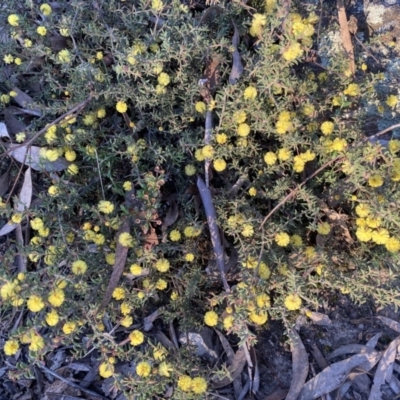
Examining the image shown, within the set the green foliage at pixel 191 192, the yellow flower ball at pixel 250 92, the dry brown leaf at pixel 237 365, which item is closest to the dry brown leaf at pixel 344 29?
the green foliage at pixel 191 192

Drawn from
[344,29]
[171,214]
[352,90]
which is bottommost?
[171,214]

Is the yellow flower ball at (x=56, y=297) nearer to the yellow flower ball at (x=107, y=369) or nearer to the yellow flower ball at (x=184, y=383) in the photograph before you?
the yellow flower ball at (x=107, y=369)

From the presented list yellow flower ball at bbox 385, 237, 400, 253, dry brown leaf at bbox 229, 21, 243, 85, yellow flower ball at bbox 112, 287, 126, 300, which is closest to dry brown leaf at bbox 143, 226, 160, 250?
yellow flower ball at bbox 112, 287, 126, 300

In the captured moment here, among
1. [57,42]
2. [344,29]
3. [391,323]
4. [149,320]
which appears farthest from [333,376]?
[57,42]

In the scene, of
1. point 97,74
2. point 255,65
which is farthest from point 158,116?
point 255,65

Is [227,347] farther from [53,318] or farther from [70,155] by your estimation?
[70,155]

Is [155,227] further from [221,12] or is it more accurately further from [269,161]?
[221,12]

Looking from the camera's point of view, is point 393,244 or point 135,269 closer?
point 393,244
